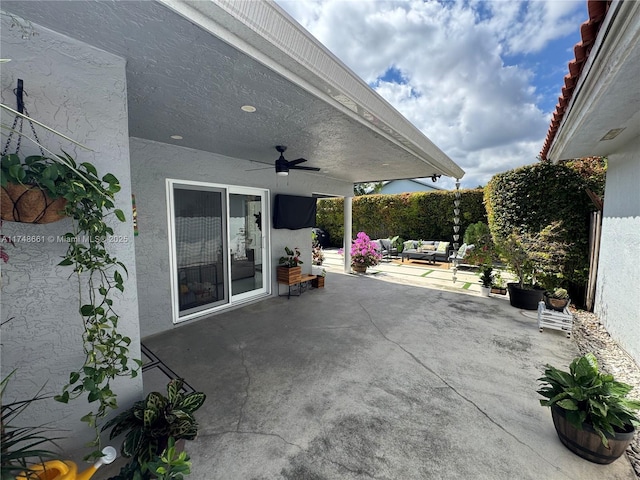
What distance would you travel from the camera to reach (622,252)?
12.4ft

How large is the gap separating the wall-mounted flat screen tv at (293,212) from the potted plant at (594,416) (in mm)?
4907

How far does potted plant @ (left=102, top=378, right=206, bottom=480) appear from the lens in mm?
1655

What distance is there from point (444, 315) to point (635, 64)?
4.08 metres

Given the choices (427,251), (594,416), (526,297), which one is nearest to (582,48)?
(594,416)

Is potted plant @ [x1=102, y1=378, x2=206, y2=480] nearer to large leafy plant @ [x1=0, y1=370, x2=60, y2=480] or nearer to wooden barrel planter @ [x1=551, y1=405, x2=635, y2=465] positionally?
large leafy plant @ [x1=0, y1=370, x2=60, y2=480]

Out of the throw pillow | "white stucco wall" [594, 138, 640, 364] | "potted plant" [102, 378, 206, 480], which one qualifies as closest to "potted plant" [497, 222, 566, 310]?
"white stucco wall" [594, 138, 640, 364]

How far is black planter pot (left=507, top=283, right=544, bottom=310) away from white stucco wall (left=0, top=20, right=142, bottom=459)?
21.1ft

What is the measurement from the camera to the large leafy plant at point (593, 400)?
6.24 ft

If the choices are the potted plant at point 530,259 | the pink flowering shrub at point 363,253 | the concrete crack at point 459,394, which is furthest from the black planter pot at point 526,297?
the pink flowering shrub at point 363,253

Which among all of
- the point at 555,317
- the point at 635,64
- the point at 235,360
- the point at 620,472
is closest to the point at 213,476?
the point at 235,360

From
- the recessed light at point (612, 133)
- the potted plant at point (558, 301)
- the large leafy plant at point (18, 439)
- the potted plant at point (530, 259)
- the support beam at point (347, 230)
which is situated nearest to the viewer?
the large leafy plant at point (18, 439)

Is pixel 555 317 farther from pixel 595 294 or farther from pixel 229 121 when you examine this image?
pixel 229 121

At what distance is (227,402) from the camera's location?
258cm

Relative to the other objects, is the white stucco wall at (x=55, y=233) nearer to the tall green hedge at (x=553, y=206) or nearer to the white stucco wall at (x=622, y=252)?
the white stucco wall at (x=622, y=252)
